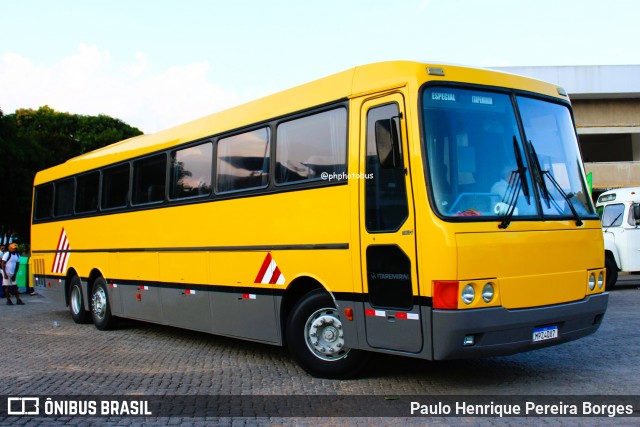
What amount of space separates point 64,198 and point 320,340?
985 centimetres

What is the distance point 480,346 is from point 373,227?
62.2 inches

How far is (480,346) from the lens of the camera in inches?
259

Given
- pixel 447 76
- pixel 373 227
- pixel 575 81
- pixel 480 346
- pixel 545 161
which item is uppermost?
pixel 575 81

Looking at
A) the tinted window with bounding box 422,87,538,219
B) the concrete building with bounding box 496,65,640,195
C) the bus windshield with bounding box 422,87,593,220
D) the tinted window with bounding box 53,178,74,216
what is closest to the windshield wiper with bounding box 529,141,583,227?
the bus windshield with bounding box 422,87,593,220

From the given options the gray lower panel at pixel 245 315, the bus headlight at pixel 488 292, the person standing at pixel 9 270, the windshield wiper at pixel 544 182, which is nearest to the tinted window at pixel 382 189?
the bus headlight at pixel 488 292

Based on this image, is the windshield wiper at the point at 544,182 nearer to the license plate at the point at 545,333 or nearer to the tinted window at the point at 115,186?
the license plate at the point at 545,333

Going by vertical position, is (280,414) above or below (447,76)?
below

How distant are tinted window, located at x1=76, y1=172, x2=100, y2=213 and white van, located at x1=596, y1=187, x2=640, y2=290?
1279 centimetres

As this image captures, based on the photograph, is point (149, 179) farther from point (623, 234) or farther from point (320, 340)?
point (623, 234)

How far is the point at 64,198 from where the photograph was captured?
15.9 m

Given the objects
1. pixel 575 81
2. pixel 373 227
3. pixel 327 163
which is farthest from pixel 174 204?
pixel 575 81

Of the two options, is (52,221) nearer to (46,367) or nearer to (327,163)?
(46,367)

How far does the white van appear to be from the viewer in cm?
1902

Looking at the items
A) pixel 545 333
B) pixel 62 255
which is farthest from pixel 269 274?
pixel 62 255
